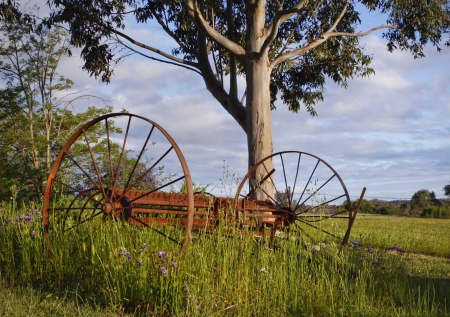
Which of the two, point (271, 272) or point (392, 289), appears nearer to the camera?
point (271, 272)

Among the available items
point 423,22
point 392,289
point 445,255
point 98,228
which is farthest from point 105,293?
point 423,22

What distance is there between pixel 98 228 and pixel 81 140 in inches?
462

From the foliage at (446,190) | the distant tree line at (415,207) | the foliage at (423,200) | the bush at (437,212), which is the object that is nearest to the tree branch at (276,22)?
the distant tree line at (415,207)

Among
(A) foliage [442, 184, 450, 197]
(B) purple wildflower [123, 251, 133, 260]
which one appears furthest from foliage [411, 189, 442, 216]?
(B) purple wildflower [123, 251, 133, 260]

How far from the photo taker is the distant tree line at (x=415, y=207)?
21.2 metres

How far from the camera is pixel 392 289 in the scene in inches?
185

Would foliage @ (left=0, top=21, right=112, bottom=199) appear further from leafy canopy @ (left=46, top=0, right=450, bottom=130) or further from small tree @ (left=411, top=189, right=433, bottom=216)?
small tree @ (left=411, top=189, right=433, bottom=216)

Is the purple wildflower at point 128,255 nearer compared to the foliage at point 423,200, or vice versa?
the purple wildflower at point 128,255

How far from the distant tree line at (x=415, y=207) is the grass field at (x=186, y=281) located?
16272 millimetres

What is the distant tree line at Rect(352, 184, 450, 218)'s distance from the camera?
69.6 feet

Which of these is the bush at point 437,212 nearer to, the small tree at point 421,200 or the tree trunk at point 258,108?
the small tree at point 421,200

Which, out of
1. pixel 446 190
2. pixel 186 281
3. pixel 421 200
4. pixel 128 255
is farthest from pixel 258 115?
pixel 446 190

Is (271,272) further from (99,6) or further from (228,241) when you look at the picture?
(99,6)

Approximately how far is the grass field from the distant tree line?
16272 mm
